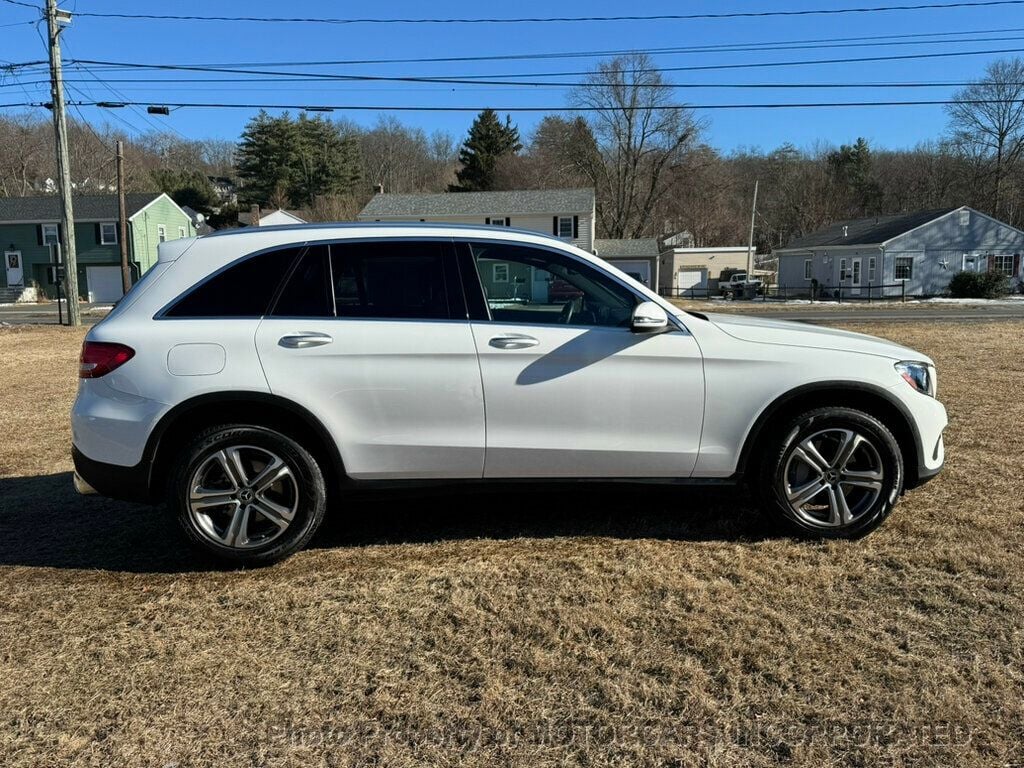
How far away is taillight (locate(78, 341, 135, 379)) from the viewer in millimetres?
3729

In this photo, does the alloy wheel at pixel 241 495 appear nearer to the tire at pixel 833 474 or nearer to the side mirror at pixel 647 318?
the side mirror at pixel 647 318

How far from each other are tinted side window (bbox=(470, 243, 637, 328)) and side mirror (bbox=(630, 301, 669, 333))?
12 centimetres

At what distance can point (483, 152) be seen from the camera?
→ 2803 inches

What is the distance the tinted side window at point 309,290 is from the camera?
388 cm

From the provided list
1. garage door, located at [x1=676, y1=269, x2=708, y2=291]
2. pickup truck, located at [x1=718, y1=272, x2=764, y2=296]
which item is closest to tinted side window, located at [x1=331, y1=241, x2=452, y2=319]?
pickup truck, located at [x1=718, y1=272, x2=764, y2=296]

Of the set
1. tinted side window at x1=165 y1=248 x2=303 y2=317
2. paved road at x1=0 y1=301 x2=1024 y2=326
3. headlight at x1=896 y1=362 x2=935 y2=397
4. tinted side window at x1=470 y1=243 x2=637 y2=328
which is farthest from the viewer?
paved road at x1=0 y1=301 x2=1024 y2=326

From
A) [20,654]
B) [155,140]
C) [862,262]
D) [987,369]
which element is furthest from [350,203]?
[20,654]

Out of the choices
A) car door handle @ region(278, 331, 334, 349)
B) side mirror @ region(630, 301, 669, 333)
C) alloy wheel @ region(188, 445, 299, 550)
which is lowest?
alloy wheel @ region(188, 445, 299, 550)

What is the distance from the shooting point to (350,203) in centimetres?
7238

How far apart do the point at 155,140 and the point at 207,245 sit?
51.7 meters

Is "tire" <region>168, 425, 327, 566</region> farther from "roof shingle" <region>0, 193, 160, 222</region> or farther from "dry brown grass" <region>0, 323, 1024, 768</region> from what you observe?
"roof shingle" <region>0, 193, 160, 222</region>

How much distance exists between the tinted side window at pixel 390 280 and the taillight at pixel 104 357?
1.07m

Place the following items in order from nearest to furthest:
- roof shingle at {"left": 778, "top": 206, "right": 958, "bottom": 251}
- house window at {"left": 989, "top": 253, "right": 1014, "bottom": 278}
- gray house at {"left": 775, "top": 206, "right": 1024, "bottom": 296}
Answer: gray house at {"left": 775, "top": 206, "right": 1024, "bottom": 296} < roof shingle at {"left": 778, "top": 206, "right": 958, "bottom": 251} < house window at {"left": 989, "top": 253, "right": 1014, "bottom": 278}

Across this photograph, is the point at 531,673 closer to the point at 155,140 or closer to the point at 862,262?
the point at 862,262
